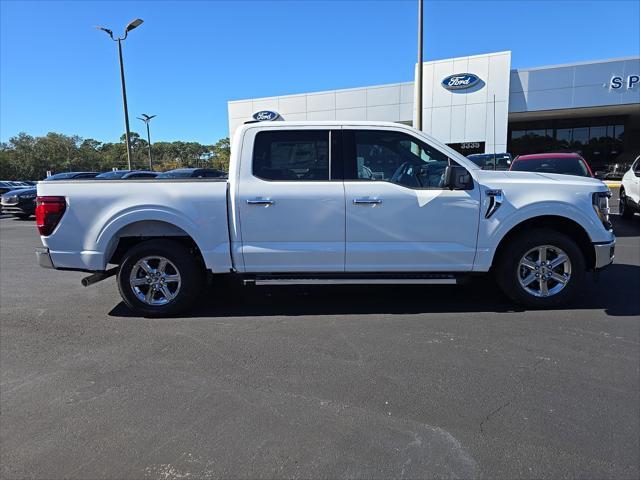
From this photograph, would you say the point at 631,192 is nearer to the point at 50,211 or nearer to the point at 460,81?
the point at 50,211

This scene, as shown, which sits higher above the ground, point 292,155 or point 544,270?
point 292,155

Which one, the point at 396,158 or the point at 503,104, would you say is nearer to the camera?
the point at 396,158

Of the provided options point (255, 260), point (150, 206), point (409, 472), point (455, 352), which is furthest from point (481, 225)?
point (150, 206)

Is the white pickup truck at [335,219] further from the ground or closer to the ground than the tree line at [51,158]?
closer to the ground

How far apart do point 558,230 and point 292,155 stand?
3105 millimetres

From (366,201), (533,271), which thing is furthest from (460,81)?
(366,201)

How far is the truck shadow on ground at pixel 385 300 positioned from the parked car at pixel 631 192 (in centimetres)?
538

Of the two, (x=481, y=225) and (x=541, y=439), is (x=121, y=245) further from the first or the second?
(x=541, y=439)

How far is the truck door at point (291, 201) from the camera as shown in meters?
4.54

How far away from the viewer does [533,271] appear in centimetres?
474

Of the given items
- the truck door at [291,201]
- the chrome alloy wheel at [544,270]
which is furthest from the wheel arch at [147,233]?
the chrome alloy wheel at [544,270]

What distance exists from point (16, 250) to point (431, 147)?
369 inches

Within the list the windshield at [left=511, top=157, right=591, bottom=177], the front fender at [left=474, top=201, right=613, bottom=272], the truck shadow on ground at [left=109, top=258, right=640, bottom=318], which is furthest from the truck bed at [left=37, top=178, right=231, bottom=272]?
the windshield at [left=511, top=157, right=591, bottom=177]

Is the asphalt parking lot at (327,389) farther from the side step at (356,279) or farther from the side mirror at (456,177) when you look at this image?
the side mirror at (456,177)
